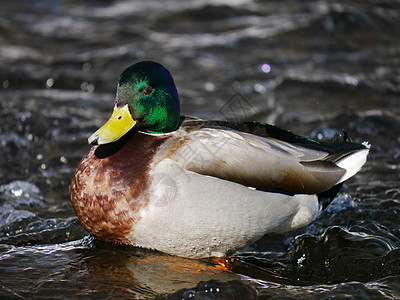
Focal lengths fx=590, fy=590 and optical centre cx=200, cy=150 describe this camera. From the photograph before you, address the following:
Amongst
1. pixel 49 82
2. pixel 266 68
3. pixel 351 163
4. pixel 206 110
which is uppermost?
pixel 49 82

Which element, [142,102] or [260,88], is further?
[260,88]

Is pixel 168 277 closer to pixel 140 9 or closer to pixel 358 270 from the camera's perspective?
pixel 358 270

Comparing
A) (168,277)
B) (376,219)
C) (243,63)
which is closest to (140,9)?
(243,63)

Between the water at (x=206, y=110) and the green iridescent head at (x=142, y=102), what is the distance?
33.0 inches

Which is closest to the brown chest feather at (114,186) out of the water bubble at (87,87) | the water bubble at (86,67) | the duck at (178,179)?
the duck at (178,179)

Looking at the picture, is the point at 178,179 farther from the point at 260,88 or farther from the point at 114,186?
the point at 260,88

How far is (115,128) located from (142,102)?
0.25 metres

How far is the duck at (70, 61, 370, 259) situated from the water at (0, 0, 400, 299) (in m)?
0.29

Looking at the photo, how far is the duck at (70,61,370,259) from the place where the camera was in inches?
141

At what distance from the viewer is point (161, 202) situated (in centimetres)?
355

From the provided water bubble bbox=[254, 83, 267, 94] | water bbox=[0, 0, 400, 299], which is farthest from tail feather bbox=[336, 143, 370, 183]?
water bubble bbox=[254, 83, 267, 94]

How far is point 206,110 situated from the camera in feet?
24.6

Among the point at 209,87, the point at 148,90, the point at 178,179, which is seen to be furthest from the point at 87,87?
the point at 178,179

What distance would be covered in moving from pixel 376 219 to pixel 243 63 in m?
4.68
